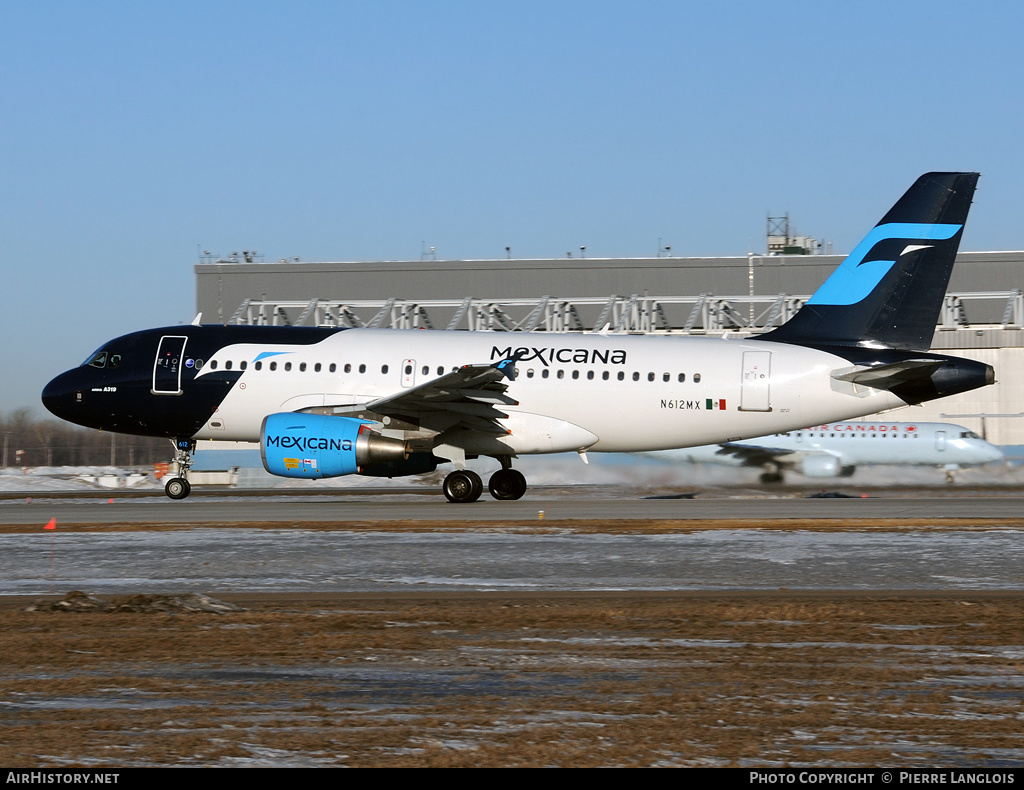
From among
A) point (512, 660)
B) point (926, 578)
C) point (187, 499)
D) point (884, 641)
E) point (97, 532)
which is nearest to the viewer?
point (512, 660)

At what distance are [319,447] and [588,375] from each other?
6.31 m

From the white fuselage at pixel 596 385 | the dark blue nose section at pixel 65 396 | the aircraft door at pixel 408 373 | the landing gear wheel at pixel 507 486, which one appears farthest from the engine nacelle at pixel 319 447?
the dark blue nose section at pixel 65 396

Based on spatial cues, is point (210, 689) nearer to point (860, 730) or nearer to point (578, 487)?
point (860, 730)

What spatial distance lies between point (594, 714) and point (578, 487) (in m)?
27.9

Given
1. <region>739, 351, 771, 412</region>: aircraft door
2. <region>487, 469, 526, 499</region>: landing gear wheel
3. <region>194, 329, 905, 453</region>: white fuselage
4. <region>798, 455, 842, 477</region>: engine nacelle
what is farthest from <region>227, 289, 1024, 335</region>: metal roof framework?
<region>739, 351, 771, 412</region>: aircraft door

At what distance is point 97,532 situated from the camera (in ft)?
64.0

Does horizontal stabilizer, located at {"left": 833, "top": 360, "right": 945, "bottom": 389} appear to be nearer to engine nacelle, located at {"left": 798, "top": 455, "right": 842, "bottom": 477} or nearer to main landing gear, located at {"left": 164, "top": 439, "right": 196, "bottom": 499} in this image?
engine nacelle, located at {"left": 798, "top": 455, "right": 842, "bottom": 477}

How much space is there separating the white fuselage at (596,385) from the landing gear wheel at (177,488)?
2.13m

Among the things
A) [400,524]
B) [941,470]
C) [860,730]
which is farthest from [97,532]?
[941,470]

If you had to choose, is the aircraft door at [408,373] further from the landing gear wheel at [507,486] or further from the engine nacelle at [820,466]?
the engine nacelle at [820,466]

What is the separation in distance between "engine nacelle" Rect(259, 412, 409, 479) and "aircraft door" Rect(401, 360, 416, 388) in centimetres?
201

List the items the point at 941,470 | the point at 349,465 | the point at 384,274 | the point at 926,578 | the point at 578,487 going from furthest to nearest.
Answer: the point at 384,274
the point at 941,470
the point at 578,487
the point at 349,465
the point at 926,578

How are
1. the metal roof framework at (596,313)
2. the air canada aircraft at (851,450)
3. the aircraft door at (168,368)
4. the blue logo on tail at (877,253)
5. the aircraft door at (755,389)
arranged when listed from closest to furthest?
the aircraft door at (755,389)
the blue logo on tail at (877,253)
the aircraft door at (168,368)
the air canada aircraft at (851,450)
the metal roof framework at (596,313)

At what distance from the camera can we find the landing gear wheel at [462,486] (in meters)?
25.8
